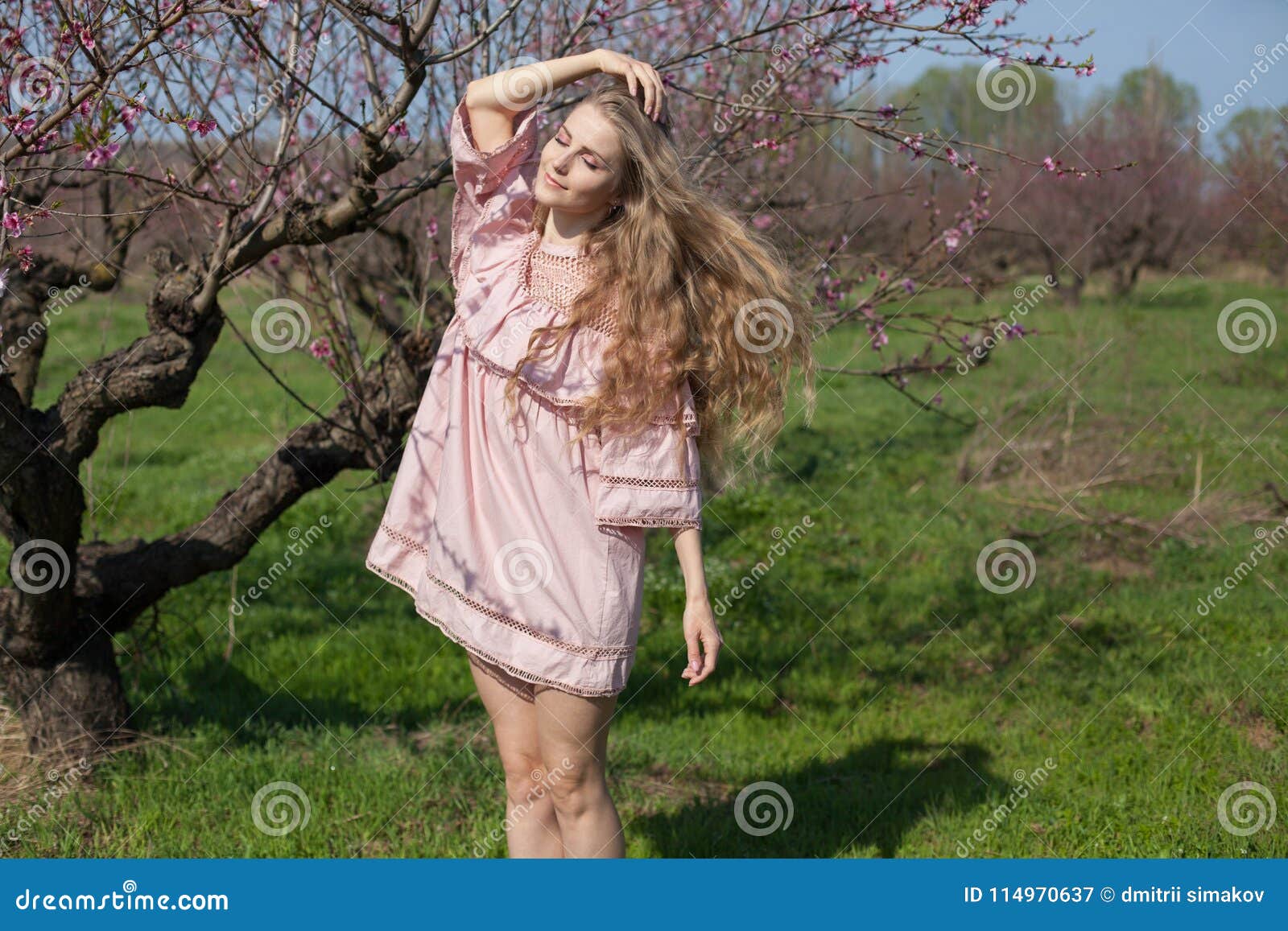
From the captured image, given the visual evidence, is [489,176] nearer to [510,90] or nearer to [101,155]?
[510,90]

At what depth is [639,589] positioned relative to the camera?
2541 millimetres

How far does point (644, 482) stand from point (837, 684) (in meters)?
2.52

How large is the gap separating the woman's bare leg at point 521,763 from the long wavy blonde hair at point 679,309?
602mm

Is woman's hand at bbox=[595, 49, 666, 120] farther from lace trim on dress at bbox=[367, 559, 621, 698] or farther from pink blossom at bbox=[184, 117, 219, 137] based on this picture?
lace trim on dress at bbox=[367, 559, 621, 698]

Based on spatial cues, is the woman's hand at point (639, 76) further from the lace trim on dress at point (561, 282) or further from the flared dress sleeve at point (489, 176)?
the lace trim on dress at point (561, 282)

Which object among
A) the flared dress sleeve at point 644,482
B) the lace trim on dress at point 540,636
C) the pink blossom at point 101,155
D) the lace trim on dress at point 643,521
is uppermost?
the pink blossom at point 101,155

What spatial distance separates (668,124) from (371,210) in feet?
2.88

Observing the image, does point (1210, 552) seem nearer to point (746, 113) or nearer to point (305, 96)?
point (746, 113)

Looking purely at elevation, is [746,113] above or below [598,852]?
above

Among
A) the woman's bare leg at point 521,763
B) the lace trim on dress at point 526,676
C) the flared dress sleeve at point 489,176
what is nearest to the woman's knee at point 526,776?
the woman's bare leg at point 521,763

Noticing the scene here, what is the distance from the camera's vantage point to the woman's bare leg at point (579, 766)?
2.47 meters

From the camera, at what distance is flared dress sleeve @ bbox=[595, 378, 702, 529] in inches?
94.0

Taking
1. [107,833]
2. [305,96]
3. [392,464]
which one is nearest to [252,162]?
[305,96]

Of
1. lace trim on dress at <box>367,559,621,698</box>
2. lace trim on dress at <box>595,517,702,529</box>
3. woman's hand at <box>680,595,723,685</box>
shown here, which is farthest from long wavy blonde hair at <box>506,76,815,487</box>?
lace trim on dress at <box>367,559,621,698</box>
